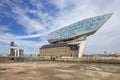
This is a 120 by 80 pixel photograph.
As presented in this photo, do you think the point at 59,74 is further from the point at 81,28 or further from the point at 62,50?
the point at 62,50

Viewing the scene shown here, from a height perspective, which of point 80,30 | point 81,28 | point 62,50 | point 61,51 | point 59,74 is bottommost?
point 59,74

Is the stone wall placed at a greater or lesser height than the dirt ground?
greater

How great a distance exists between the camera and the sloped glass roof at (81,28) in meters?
76.9

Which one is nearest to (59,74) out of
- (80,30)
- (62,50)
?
(80,30)

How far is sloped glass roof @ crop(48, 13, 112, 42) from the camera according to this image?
252ft

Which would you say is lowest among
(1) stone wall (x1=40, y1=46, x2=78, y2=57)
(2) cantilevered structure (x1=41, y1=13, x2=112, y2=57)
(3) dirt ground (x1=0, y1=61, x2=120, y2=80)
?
(3) dirt ground (x1=0, y1=61, x2=120, y2=80)

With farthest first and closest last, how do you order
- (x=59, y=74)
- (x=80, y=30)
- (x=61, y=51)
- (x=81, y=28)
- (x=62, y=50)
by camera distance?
1. (x=61, y=51)
2. (x=62, y=50)
3. (x=80, y=30)
4. (x=81, y=28)
5. (x=59, y=74)

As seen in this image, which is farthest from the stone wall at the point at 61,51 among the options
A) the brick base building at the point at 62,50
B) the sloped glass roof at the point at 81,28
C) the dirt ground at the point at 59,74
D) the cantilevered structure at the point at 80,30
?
the dirt ground at the point at 59,74

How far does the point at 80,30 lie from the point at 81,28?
4.24 ft

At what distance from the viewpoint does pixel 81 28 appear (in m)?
85.8

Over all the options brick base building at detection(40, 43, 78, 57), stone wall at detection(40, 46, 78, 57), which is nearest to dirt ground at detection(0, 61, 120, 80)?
brick base building at detection(40, 43, 78, 57)

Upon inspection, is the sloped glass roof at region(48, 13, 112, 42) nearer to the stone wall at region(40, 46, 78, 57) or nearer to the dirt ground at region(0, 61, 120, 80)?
the stone wall at region(40, 46, 78, 57)

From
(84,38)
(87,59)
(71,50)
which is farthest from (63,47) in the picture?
(87,59)

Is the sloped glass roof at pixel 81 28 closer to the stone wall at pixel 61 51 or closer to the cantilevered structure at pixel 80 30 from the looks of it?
the cantilevered structure at pixel 80 30
